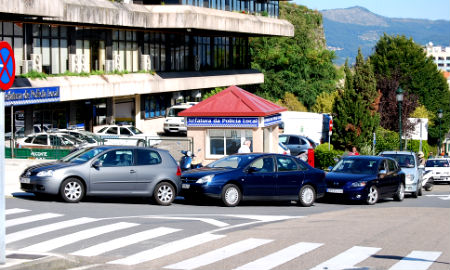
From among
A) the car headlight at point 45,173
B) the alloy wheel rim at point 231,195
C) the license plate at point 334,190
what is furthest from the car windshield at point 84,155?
the license plate at point 334,190

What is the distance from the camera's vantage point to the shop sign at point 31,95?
3788cm

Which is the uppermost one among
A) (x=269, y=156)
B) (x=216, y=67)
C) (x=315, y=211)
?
(x=216, y=67)

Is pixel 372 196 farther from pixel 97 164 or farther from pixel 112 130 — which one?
pixel 112 130

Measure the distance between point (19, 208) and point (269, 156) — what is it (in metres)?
6.89

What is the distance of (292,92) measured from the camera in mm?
81625

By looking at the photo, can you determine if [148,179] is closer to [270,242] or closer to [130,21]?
[270,242]

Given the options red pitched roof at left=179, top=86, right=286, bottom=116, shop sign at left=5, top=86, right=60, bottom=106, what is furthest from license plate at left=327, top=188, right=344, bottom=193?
shop sign at left=5, top=86, right=60, bottom=106

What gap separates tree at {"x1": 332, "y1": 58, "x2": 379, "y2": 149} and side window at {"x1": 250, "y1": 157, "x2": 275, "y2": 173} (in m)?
26.3

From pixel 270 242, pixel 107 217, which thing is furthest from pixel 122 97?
pixel 270 242

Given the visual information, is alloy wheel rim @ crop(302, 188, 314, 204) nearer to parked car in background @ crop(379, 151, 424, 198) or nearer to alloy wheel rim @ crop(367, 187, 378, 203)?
alloy wheel rim @ crop(367, 187, 378, 203)

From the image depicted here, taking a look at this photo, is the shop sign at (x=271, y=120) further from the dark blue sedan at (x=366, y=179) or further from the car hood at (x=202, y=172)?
the car hood at (x=202, y=172)

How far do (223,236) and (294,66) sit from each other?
68421 mm

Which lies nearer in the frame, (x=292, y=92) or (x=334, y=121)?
(x=334, y=121)

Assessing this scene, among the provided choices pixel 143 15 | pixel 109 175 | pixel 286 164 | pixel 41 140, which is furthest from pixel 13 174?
pixel 143 15
